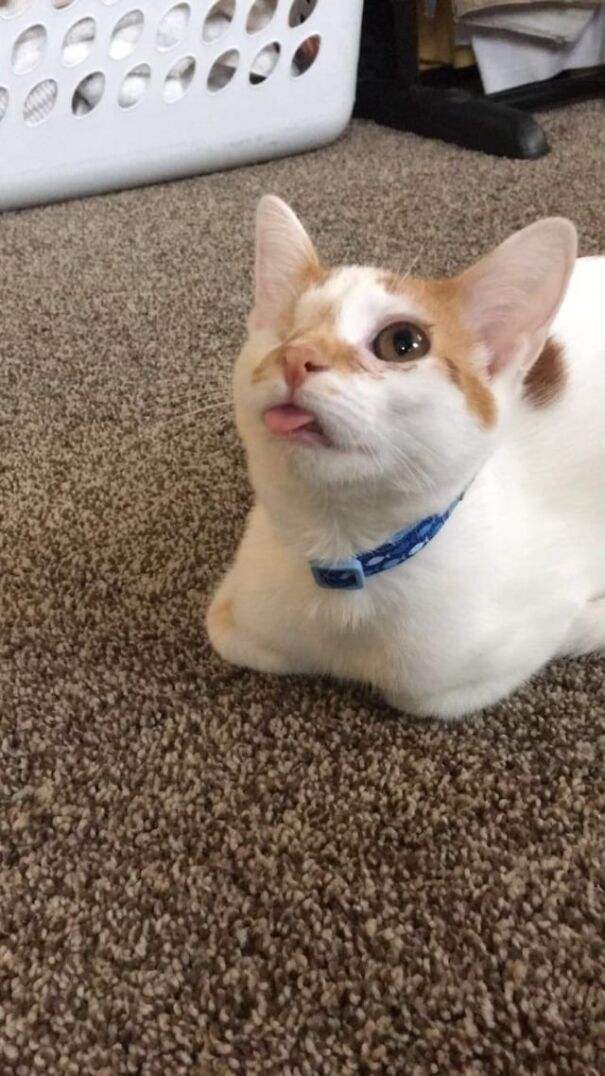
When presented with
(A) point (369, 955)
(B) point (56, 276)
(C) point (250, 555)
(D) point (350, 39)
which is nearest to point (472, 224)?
(D) point (350, 39)

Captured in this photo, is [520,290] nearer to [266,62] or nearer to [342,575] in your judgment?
[342,575]

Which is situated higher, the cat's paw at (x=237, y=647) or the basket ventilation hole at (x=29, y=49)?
the basket ventilation hole at (x=29, y=49)

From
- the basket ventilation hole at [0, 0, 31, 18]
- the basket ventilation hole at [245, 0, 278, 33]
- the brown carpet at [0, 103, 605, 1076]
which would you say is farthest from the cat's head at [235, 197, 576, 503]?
the basket ventilation hole at [245, 0, 278, 33]

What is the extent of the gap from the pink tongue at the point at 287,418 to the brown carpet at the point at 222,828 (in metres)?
0.28

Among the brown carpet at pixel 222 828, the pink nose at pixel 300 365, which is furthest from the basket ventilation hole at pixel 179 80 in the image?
the pink nose at pixel 300 365

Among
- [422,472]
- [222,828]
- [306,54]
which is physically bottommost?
[222,828]

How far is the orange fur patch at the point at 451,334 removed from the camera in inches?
23.4

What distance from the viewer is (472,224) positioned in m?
1.50

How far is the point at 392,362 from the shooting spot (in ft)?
1.88

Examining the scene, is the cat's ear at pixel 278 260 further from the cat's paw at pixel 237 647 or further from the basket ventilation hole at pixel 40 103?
the basket ventilation hole at pixel 40 103

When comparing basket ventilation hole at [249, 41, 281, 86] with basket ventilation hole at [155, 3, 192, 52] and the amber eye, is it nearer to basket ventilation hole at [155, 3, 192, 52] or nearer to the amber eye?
basket ventilation hole at [155, 3, 192, 52]

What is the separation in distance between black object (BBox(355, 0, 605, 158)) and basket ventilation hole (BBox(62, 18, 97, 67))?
59 centimetres

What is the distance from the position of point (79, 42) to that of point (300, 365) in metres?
1.30

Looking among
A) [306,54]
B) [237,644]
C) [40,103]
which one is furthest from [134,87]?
[237,644]
